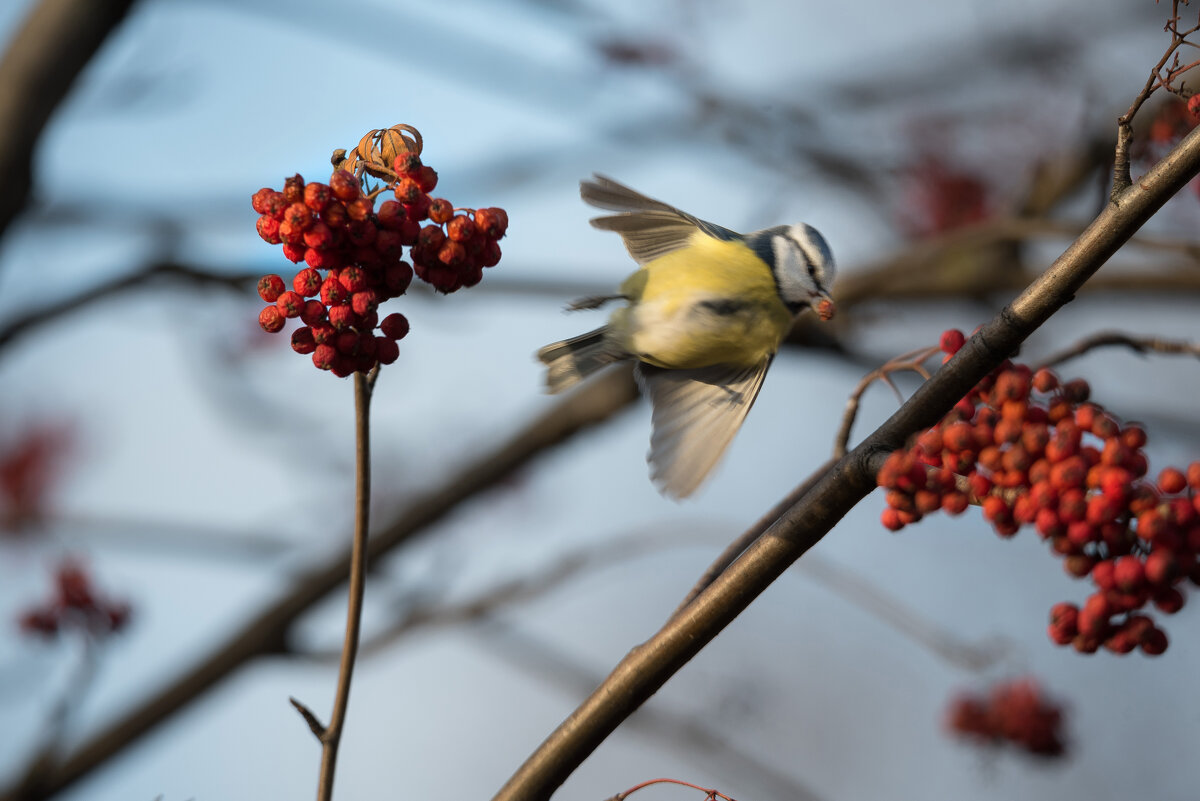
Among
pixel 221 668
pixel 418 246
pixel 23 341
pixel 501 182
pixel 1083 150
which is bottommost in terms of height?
pixel 221 668

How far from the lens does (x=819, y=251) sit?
1528mm

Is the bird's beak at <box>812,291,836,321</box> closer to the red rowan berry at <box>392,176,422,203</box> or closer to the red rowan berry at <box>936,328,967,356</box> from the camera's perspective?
the red rowan berry at <box>936,328,967,356</box>

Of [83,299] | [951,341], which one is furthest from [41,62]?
[951,341]

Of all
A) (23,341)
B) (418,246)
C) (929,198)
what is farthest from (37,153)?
(929,198)

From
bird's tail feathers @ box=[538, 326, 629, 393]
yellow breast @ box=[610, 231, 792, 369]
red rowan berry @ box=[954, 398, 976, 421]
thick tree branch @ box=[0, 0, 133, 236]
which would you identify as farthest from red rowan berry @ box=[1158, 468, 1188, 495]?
thick tree branch @ box=[0, 0, 133, 236]

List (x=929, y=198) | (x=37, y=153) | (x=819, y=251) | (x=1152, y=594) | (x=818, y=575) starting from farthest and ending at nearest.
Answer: (x=929, y=198), (x=37, y=153), (x=818, y=575), (x=819, y=251), (x=1152, y=594)

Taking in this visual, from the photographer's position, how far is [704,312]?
1481 mm

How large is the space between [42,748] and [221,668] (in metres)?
0.63

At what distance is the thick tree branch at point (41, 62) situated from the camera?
104 inches

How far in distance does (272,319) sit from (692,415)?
2.12 feet

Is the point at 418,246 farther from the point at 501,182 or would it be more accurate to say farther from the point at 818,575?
the point at 501,182

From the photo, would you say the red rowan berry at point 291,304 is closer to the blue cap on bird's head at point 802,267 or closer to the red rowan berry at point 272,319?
the red rowan berry at point 272,319

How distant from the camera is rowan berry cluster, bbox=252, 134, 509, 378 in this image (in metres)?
1.00

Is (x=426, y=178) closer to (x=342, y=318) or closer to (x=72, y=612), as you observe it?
(x=342, y=318)
